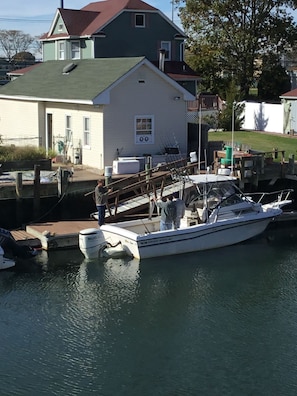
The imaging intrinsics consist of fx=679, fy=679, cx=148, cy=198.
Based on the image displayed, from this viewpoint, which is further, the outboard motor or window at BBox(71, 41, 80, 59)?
window at BBox(71, 41, 80, 59)

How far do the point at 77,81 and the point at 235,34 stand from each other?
75.5ft

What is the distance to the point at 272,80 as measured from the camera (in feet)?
167

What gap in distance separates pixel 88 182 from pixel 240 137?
52.1 ft

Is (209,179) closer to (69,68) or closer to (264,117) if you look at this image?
(69,68)

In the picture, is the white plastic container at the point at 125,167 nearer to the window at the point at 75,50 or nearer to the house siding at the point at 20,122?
the house siding at the point at 20,122

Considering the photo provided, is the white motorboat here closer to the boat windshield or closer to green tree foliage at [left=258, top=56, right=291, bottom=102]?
the boat windshield

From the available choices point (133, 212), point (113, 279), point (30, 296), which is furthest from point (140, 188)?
point (30, 296)

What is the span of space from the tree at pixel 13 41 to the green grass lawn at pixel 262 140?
71402 millimetres

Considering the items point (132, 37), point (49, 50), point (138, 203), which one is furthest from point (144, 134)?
point (49, 50)

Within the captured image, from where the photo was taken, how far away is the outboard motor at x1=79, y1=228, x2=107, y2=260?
2073cm

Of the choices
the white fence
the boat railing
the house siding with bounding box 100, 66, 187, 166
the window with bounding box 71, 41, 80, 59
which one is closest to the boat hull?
the boat railing

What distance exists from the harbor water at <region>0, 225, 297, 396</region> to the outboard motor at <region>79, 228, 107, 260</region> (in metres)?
0.40

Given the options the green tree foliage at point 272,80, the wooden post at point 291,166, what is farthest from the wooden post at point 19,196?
the green tree foliage at point 272,80

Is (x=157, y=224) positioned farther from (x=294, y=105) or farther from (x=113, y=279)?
(x=294, y=105)
